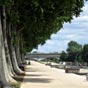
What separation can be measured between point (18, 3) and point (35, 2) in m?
1.30

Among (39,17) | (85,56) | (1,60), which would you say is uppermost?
(39,17)

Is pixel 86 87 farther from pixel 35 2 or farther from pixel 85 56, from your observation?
pixel 85 56

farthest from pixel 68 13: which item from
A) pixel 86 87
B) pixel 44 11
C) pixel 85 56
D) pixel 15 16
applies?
pixel 85 56

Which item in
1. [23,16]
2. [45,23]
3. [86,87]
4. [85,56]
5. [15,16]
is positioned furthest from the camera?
[85,56]

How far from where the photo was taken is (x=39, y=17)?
38344mm

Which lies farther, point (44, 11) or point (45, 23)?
point (45, 23)

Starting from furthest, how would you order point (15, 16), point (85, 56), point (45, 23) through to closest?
point (85, 56), point (45, 23), point (15, 16)

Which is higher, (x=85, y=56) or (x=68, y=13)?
(x=68, y=13)

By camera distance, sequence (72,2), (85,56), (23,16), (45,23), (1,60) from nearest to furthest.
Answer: (1,60) < (72,2) < (23,16) < (45,23) < (85,56)

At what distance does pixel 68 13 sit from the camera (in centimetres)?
3931

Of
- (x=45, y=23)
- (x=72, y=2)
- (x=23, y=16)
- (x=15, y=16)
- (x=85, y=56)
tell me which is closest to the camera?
(x=72, y=2)

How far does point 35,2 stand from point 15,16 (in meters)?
2.72

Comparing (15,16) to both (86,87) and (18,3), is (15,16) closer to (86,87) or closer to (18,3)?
(18,3)

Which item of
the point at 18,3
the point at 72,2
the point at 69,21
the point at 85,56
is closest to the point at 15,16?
the point at 18,3
